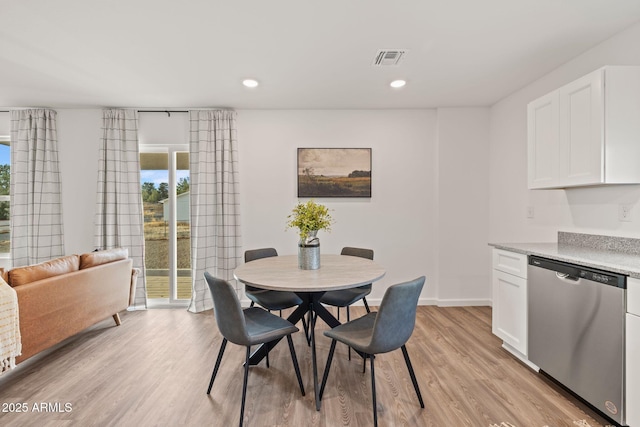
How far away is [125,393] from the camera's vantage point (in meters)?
1.99

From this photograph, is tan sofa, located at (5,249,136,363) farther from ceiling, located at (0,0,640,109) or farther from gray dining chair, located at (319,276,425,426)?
gray dining chair, located at (319,276,425,426)

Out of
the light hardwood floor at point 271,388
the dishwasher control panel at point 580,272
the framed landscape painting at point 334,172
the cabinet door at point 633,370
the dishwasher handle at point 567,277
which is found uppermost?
the framed landscape painting at point 334,172

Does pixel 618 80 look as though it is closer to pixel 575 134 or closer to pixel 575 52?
pixel 575 134

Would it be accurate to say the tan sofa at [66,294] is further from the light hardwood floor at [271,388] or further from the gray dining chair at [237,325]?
the gray dining chair at [237,325]

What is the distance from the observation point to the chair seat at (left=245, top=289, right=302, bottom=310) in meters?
2.31

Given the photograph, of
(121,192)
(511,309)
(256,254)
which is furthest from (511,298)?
(121,192)

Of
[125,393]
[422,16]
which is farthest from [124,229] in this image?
[422,16]

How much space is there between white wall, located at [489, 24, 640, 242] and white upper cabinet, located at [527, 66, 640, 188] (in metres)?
0.30

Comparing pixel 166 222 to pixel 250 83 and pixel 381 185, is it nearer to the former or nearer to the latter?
pixel 250 83

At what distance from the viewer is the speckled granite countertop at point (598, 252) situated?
1621 millimetres

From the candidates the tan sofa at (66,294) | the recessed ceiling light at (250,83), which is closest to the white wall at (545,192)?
the recessed ceiling light at (250,83)

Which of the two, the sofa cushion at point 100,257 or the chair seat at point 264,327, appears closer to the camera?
the chair seat at point 264,327

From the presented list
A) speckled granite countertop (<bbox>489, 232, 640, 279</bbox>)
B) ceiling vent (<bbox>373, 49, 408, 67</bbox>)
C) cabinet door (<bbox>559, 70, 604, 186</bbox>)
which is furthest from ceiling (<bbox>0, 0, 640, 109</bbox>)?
speckled granite countertop (<bbox>489, 232, 640, 279</bbox>)

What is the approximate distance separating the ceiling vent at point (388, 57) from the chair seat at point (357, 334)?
206 cm
